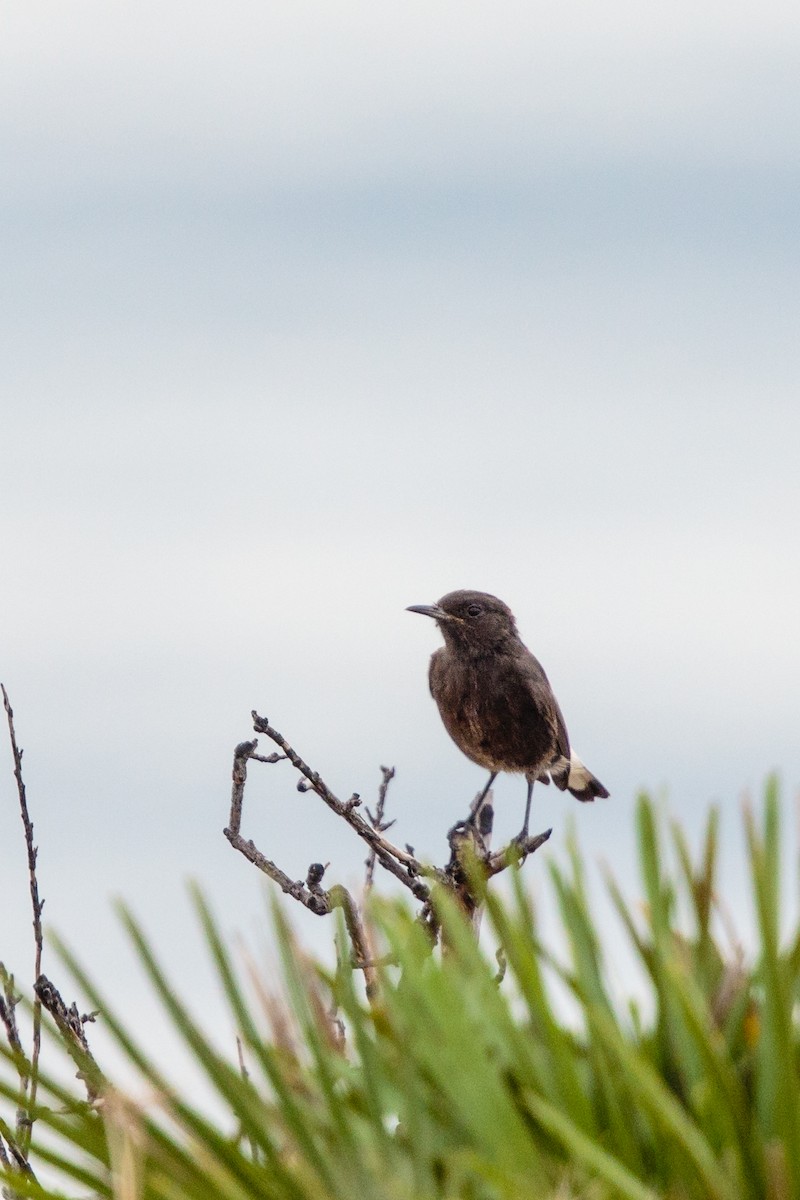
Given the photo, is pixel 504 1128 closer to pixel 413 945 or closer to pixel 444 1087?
pixel 444 1087

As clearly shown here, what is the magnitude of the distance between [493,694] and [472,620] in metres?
0.68

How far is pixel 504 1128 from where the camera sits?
1.54 metres

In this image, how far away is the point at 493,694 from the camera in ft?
33.0

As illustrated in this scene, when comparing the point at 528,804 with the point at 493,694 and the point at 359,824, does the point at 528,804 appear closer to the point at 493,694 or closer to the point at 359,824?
the point at 493,694

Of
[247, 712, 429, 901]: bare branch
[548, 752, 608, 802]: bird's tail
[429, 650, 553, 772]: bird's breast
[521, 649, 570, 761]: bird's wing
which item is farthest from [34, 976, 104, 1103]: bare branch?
[548, 752, 608, 802]: bird's tail

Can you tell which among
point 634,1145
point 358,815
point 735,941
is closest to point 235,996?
point 634,1145

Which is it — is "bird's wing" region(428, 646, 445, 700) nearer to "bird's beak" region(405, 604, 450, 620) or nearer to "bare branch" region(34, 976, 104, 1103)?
"bird's beak" region(405, 604, 450, 620)

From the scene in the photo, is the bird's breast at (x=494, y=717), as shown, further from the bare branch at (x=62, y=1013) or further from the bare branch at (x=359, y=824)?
the bare branch at (x=62, y=1013)

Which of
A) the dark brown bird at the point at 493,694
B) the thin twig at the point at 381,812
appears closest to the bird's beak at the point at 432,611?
the dark brown bird at the point at 493,694

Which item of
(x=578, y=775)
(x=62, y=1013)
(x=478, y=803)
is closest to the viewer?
(x=62, y=1013)

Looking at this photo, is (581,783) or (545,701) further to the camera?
(581,783)

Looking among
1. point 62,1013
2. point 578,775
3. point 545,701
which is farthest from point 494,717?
point 62,1013

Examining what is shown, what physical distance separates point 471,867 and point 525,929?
0.11 m

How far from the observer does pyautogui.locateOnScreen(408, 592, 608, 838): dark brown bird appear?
10016 millimetres
